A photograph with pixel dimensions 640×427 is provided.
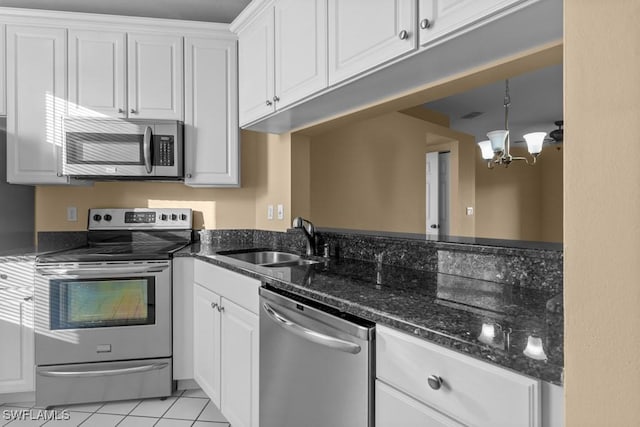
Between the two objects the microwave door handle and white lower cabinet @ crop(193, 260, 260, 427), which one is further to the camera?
the microwave door handle

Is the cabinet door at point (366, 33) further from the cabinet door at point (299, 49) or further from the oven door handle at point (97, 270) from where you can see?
the oven door handle at point (97, 270)

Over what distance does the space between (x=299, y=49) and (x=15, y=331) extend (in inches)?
87.0

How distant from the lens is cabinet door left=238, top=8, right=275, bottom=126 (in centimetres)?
227

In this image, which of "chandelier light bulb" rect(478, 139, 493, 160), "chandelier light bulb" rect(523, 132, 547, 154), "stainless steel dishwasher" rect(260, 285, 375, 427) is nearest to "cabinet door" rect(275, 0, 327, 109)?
"stainless steel dishwasher" rect(260, 285, 375, 427)

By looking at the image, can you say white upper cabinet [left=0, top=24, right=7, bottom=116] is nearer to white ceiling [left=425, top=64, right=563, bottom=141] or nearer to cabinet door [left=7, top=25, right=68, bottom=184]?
cabinet door [left=7, top=25, right=68, bottom=184]

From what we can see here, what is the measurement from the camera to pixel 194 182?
9.45 ft

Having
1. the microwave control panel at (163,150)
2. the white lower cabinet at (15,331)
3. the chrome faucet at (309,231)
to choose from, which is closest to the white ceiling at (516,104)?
the chrome faucet at (309,231)

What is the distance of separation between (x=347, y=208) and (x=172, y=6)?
1.99 m

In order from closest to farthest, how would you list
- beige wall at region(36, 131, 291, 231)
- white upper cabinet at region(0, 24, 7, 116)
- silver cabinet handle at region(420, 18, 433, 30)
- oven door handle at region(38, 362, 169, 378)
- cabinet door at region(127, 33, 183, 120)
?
1. silver cabinet handle at region(420, 18, 433, 30)
2. oven door handle at region(38, 362, 169, 378)
3. white upper cabinet at region(0, 24, 7, 116)
4. cabinet door at region(127, 33, 183, 120)
5. beige wall at region(36, 131, 291, 231)

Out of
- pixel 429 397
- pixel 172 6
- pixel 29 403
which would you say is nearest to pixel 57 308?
pixel 29 403

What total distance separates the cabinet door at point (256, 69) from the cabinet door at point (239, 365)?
110 cm

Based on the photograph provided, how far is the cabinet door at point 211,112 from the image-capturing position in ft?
9.41

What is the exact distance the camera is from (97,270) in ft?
7.95

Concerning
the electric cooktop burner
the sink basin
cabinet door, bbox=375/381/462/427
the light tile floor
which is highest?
the electric cooktop burner
